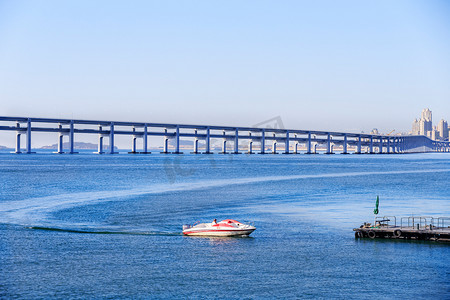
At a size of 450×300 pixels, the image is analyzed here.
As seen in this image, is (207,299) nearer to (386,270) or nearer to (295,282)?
(295,282)

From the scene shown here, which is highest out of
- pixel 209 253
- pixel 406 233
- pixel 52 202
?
pixel 406 233

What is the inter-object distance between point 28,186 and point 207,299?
202ft

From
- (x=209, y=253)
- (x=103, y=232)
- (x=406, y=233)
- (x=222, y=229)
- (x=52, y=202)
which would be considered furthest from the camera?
(x=52, y=202)

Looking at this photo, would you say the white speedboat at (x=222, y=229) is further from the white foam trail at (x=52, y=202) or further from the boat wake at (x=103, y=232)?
the white foam trail at (x=52, y=202)

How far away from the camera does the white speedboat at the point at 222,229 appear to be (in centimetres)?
3850

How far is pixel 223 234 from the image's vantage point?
38.8 m

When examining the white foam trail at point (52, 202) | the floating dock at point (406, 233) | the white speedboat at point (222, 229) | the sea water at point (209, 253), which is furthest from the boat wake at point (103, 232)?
the floating dock at point (406, 233)

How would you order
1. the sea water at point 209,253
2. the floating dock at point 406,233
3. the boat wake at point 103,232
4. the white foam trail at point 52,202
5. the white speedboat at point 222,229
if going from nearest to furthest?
the sea water at point 209,253 → the floating dock at point 406,233 → the white speedboat at point 222,229 → the boat wake at point 103,232 → the white foam trail at point 52,202

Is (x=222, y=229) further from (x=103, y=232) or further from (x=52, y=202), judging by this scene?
(x=52, y=202)

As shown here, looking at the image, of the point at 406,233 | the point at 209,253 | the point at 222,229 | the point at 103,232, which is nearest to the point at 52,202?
the point at 103,232

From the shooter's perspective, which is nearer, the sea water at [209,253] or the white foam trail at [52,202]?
the sea water at [209,253]

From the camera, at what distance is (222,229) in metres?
38.8

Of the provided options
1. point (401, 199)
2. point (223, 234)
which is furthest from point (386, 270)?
point (401, 199)

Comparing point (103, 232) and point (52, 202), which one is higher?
point (52, 202)
